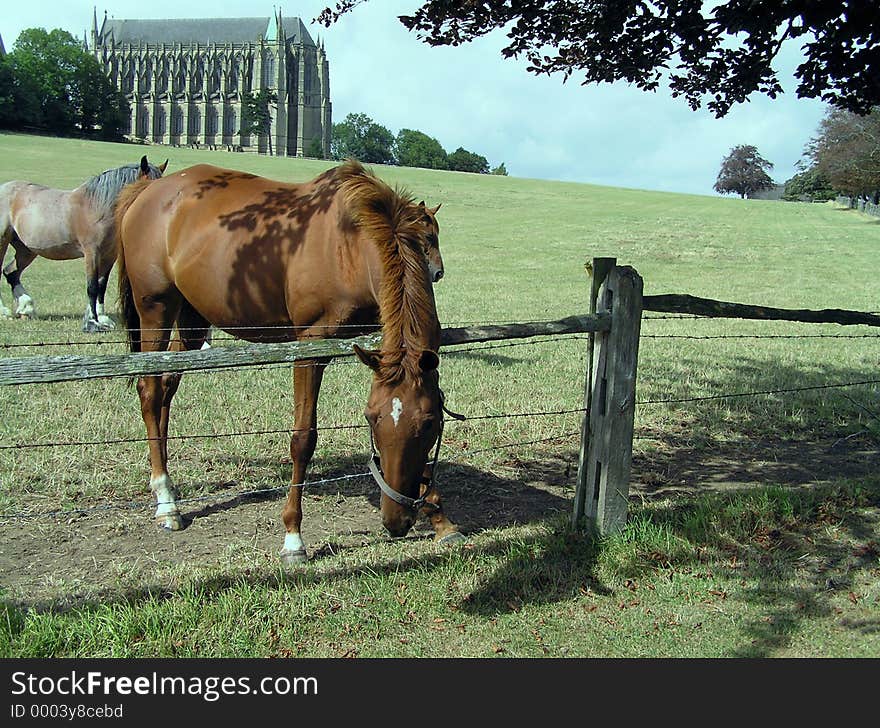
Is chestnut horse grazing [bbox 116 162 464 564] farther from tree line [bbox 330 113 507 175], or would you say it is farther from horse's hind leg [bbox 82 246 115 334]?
tree line [bbox 330 113 507 175]

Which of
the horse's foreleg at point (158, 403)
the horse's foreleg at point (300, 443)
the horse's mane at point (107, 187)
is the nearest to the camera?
the horse's foreleg at point (300, 443)

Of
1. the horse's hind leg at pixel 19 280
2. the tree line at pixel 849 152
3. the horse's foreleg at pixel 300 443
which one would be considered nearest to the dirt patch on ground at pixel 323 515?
the horse's foreleg at pixel 300 443

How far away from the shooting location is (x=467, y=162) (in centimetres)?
10762

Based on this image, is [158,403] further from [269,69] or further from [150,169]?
[269,69]

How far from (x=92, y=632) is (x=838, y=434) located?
23.5 ft

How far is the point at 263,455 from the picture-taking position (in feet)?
23.6

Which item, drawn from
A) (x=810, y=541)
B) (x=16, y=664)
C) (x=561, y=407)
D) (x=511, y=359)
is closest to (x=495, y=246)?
(x=511, y=359)

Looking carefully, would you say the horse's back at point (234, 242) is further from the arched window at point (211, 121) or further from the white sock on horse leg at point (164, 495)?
the arched window at point (211, 121)

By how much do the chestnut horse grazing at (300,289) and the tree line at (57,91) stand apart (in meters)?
85.9

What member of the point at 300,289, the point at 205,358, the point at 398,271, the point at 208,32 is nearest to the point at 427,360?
the point at 398,271

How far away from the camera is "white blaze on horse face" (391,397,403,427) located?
4016 millimetres

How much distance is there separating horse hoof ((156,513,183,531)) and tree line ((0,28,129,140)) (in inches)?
3434

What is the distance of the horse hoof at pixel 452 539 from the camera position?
5.31 m

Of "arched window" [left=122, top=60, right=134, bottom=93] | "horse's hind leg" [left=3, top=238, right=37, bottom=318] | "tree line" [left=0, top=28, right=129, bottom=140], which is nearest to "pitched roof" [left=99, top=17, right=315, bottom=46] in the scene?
"arched window" [left=122, top=60, right=134, bottom=93]
